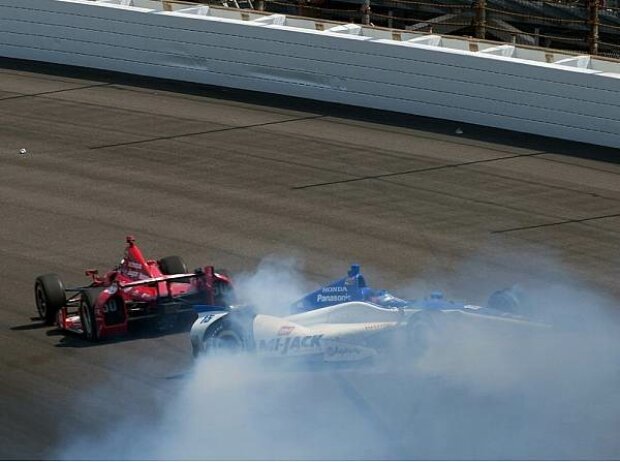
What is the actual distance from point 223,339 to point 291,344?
0.63m

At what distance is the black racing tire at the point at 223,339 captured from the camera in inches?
462

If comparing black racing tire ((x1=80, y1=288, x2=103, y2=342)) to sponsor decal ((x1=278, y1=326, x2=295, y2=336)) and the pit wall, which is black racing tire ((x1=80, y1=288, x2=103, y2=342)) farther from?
the pit wall

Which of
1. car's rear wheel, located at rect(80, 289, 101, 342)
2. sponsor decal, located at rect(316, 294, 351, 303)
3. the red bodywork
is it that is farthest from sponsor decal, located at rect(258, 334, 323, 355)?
car's rear wheel, located at rect(80, 289, 101, 342)

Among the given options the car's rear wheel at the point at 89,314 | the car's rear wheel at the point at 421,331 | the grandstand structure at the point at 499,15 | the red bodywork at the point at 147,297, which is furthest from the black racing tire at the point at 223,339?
the grandstand structure at the point at 499,15

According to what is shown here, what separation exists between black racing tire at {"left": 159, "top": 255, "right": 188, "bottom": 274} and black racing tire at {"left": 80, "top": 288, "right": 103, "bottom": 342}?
88 cm

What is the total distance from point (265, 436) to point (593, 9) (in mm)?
10695

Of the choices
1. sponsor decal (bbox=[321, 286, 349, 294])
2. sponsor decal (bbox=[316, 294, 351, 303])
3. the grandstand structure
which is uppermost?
the grandstand structure

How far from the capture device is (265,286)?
1385cm

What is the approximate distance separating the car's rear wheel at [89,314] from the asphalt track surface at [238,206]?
12cm

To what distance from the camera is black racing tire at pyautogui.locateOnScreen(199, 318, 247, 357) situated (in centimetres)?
1173

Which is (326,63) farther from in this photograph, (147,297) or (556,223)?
(147,297)

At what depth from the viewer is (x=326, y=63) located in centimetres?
2089

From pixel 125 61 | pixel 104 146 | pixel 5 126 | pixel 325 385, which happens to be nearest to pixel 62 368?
pixel 325 385

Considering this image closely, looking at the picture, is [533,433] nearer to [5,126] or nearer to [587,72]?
[587,72]
